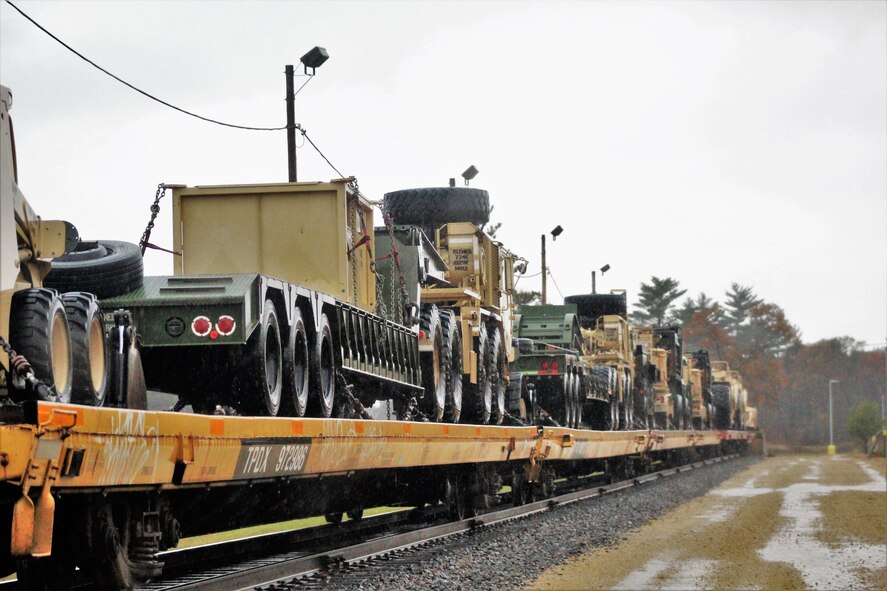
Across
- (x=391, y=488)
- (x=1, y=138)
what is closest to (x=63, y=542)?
(x=1, y=138)

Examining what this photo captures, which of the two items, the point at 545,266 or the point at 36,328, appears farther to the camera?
the point at 545,266

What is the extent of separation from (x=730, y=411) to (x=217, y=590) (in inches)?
2167

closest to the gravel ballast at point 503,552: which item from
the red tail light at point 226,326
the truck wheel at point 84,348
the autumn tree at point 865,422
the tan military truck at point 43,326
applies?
the red tail light at point 226,326

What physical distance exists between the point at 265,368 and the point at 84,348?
2.35m

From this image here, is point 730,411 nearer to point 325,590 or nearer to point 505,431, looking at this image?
point 505,431

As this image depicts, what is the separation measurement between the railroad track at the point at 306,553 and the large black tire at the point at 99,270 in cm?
201

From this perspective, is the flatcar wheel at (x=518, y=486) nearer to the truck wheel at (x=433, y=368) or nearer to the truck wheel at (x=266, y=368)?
the truck wheel at (x=433, y=368)

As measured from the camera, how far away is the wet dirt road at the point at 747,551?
12.2 m

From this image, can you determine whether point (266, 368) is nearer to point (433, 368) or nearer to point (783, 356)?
point (433, 368)

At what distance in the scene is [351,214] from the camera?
12938 millimetres

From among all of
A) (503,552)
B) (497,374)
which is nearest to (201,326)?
(503,552)

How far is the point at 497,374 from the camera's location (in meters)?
19.7

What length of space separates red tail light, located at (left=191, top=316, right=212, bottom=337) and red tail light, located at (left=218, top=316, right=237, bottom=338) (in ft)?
0.17

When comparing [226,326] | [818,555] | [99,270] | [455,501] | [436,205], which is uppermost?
[436,205]
